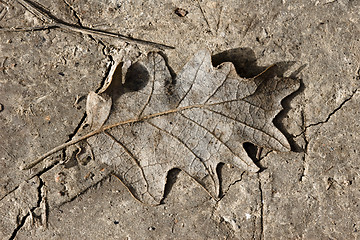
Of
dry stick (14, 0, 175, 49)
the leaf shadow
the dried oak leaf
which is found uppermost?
dry stick (14, 0, 175, 49)

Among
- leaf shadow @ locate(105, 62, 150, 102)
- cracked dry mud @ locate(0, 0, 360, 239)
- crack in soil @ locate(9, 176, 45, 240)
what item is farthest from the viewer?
crack in soil @ locate(9, 176, 45, 240)

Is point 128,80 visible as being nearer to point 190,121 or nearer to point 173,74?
point 173,74

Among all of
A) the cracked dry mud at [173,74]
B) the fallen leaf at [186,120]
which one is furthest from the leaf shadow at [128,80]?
the cracked dry mud at [173,74]

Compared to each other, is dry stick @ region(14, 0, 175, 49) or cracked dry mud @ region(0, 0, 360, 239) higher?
dry stick @ region(14, 0, 175, 49)

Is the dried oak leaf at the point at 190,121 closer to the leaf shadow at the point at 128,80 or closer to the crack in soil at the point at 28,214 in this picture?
the leaf shadow at the point at 128,80

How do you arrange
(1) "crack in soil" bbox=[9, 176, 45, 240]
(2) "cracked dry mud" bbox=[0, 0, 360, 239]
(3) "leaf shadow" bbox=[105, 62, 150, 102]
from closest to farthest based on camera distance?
(3) "leaf shadow" bbox=[105, 62, 150, 102], (2) "cracked dry mud" bbox=[0, 0, 360, 239], (1) "crack in soil" bbox=[9, 176, 45, 240]

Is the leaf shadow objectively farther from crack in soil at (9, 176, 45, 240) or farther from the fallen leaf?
crack in soil at (9, 176, 45, 240)

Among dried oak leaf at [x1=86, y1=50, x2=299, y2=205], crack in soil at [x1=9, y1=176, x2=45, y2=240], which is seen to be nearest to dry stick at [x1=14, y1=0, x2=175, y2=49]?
dried oak leaf at [x1=86, y1=50, x2=299, y2=205]
